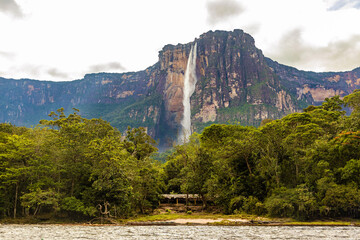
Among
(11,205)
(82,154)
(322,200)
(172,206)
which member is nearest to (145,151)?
(172,206)

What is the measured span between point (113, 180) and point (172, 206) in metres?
23.7

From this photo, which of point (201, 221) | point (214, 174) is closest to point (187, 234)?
point (201, 221)

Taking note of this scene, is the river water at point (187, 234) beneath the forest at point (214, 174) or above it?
beneath

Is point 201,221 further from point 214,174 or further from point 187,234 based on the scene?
point 187,234

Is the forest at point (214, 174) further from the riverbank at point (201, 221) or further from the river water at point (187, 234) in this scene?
the river water at point (187, 234)

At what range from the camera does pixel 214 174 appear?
51.7m

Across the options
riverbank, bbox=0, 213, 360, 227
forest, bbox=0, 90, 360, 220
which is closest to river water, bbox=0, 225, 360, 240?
riverbank, bbox=0, 213, 360, 227

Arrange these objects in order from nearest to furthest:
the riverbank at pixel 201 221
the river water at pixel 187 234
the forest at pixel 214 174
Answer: the river water at pixel 187 234 → the riverbank at pixel 201 221 → the forest at pixel 214 174

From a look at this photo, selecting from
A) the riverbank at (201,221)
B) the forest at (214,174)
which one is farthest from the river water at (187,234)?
the forest at (214,174)

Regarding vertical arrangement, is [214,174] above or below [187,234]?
above

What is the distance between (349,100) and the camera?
58875 millimetres

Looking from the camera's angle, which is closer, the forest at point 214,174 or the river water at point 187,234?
the river water at point 187,234

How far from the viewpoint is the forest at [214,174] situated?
39.6 meters

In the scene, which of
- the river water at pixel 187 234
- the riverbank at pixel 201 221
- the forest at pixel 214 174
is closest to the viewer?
the river water at pixel 187 234
